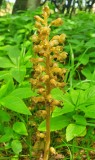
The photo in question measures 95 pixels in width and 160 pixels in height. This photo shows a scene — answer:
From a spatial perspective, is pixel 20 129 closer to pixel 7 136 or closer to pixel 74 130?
pixel 7 136

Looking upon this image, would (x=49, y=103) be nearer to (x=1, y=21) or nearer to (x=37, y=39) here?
(x=37, y=39)

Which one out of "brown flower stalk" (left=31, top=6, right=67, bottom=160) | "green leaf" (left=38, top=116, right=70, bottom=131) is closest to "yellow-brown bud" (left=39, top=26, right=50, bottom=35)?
"brown flower stalk" (left=31, top=6, right=67, bottom=160)

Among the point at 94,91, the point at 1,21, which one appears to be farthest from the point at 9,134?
the point at 1,21

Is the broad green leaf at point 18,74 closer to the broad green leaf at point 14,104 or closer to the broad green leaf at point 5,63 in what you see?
the broad green leaf at point 5,63

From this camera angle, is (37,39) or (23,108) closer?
(37,39)

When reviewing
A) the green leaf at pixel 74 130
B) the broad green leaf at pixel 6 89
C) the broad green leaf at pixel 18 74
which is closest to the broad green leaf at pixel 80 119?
the green leaf at pixel 74 130

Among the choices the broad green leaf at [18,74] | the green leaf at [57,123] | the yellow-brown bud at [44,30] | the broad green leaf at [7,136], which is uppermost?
the yellow-brown bud at [44,30]
